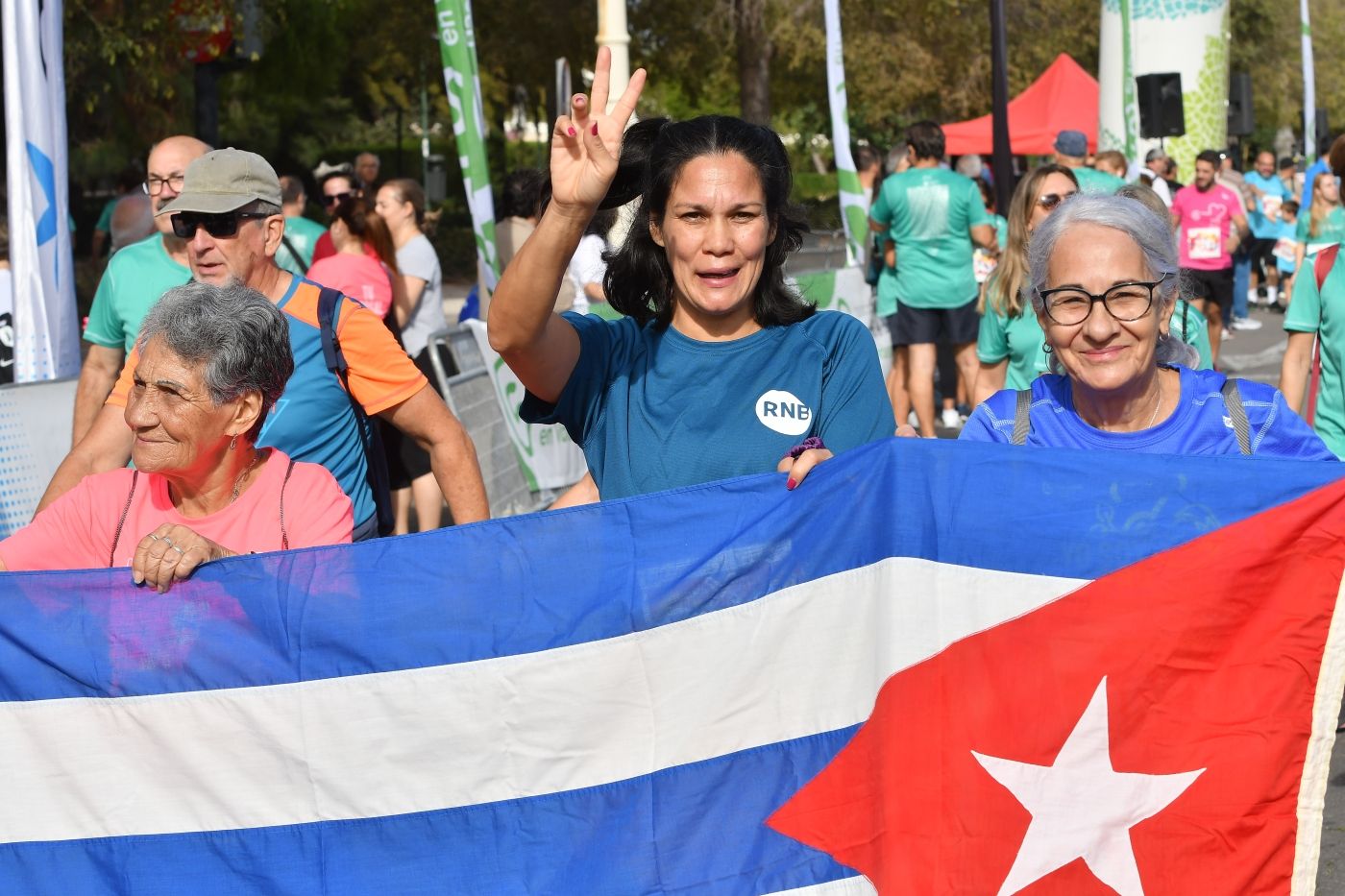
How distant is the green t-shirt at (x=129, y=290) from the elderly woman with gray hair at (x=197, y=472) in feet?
4.84

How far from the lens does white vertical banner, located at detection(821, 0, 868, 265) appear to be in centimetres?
1235

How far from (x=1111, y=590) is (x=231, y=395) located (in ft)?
5.58

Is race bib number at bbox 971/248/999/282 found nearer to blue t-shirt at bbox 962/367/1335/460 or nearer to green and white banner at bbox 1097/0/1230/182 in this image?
blue t-shirt at bbox 962/367/1335/460

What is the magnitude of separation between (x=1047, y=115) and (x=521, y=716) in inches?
1118

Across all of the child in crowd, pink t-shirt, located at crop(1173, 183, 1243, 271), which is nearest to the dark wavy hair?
pink t-shirt, located at crop(1173, 183, 1243, 271)

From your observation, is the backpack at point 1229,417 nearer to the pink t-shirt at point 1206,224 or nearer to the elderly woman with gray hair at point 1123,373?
the elderly woman with gray hair at point 1123,373

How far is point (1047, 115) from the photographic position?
2997 cm

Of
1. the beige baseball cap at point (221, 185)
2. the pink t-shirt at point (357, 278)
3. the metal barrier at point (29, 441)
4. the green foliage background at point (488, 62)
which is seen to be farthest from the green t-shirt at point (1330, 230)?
the green foliage background at point (488, 62)

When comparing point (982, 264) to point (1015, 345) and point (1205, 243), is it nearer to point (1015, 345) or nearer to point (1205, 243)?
point (1205, 243)

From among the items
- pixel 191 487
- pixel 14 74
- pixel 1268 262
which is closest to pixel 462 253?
pixel 1268 262

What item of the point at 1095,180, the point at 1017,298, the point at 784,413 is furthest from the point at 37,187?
the point at 1095,180

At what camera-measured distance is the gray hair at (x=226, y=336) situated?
3.35 m

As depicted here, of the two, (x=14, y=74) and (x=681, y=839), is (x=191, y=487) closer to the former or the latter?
(x=681, y=839)

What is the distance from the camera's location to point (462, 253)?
112 ft
